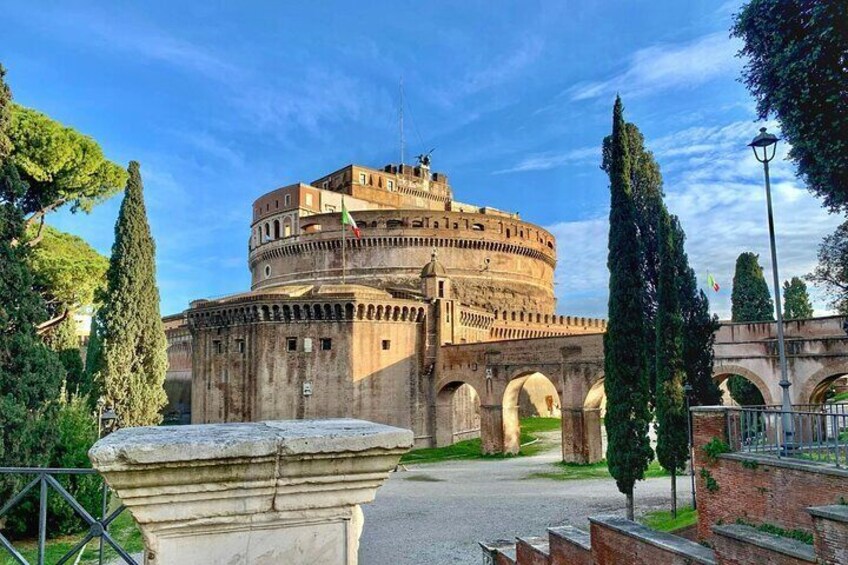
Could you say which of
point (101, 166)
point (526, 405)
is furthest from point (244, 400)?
point (526, 405)

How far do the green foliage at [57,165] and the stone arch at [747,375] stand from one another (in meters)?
23.3

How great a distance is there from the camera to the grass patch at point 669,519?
13.1m

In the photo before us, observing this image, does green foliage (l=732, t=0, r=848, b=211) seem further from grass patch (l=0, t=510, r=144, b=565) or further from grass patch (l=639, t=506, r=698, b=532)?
grass patch (l=0, t=510, r=144, b=565)

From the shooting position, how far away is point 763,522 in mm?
8656

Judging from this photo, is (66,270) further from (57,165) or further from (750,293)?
(750,293)

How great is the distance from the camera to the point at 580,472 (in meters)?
23.5

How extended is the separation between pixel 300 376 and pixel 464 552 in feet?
61.3

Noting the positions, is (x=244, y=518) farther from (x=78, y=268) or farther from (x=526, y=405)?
(x=526, y=405)

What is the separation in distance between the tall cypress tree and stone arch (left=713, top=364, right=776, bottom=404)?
23.9 feet

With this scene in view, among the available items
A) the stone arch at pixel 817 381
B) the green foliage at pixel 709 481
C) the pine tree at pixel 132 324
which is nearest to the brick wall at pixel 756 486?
the green foliage at pixel 709 481

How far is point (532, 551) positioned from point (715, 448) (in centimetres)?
390

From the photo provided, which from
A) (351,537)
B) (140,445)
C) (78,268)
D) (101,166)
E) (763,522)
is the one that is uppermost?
(101,166)

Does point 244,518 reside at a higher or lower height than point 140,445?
lower

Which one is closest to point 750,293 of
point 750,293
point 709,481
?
point 750,293
